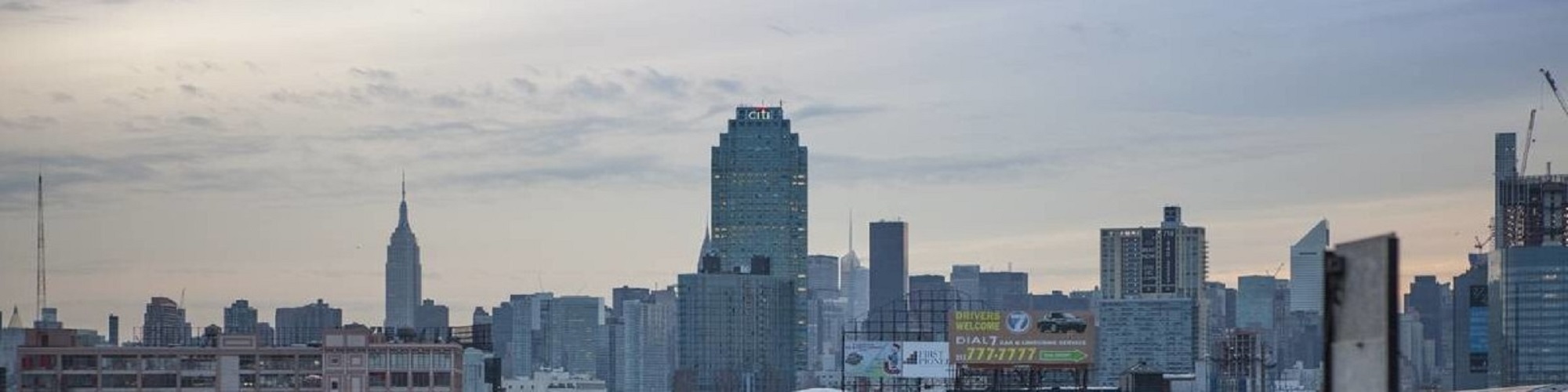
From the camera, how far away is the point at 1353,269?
29.5 feet

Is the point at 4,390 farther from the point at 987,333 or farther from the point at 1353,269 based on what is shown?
the point at 1353,269

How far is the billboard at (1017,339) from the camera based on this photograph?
12362cm

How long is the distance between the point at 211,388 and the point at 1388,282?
470 feet

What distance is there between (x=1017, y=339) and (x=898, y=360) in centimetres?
1452

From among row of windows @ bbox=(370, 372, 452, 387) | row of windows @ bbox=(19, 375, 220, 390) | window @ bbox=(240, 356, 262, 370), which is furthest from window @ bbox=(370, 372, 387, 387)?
window @ bbox=(240, 356, 262, 370)

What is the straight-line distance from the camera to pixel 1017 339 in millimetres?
124250

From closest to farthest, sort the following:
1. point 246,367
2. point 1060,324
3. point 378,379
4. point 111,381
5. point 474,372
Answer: point 1060,324 → point 378,379 → point 111,381 → point 246,367 → point 474,372

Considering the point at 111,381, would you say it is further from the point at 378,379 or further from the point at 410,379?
the point at 410,379

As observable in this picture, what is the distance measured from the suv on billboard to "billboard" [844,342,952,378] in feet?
30.1

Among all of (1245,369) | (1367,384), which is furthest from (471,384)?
(1367,384)

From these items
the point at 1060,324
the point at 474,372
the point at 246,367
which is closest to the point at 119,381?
the point at 246,367

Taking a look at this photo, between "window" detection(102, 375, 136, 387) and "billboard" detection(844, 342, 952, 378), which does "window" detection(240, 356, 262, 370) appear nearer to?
"window" detection(102, 375, 136, 387)

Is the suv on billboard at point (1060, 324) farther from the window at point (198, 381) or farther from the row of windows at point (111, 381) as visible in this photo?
the window at point (198, 381)

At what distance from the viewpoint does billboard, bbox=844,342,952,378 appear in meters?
137
